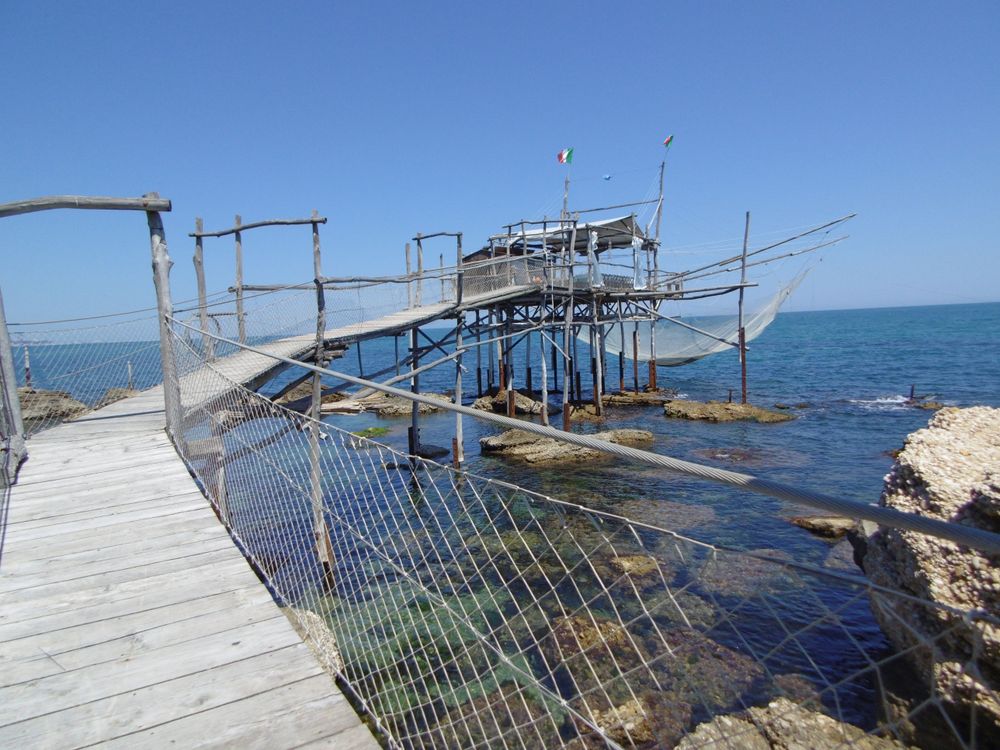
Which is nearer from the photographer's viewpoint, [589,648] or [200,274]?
[589,648]

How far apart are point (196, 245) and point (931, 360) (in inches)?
1649

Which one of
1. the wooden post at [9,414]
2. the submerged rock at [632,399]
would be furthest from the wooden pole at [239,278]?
the submerged rock at [632,399]

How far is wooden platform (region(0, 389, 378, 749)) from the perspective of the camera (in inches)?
77.0

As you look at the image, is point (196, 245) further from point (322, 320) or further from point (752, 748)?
point (752, 748)

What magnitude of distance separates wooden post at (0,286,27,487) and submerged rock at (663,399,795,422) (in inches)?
634

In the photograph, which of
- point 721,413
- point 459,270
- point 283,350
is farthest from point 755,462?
point 283,350

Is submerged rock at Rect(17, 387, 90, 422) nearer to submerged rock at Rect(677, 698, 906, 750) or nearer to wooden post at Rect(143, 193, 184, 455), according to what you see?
wooden post at Rect(143, 193, 184, 455)

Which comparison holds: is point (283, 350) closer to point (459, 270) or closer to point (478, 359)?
point (459, 270)

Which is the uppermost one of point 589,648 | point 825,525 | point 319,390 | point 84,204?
point 84,204

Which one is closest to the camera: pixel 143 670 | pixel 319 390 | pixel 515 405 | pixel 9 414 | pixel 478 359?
pixel 143 670

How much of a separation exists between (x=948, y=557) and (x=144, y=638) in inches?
184

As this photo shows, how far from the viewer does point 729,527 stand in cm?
872

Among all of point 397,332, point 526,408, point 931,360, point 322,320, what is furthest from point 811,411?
point 931,360

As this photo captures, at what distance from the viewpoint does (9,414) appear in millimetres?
4402
